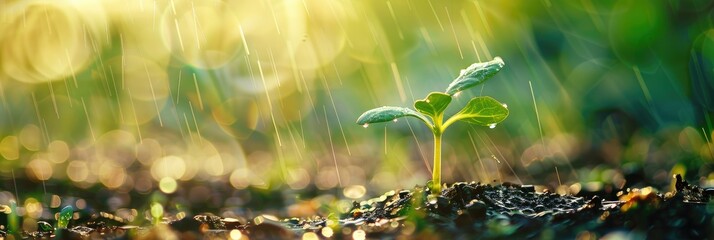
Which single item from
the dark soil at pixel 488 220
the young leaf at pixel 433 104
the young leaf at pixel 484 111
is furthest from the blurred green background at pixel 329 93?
the young leaf at pixel 433 104

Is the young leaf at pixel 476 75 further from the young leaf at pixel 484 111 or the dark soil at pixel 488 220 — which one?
the dark soil at pixel 488 220

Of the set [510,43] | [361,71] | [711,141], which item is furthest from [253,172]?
[711,141]

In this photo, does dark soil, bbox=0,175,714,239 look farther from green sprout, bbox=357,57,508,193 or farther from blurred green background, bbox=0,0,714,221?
blurred green background, bbox=0,0,714,221

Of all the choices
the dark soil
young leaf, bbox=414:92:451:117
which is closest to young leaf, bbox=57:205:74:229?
the dark soil

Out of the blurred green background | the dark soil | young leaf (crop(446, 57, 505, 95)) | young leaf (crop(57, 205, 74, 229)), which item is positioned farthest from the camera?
the blurred green background

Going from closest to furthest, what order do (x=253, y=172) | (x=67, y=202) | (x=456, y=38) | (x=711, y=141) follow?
(x=67, y=202) < (x=711, y=141) < (x=253, y=172) < (x=456, y=38)

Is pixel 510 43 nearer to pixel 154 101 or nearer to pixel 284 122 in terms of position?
pixel 284 122

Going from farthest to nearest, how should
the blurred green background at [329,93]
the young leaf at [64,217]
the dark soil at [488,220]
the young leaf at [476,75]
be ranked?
the blurred green background at [329,93] < the young leaf at [64,217] < the young leaf at [476,75] < the dark soil at [488,220]

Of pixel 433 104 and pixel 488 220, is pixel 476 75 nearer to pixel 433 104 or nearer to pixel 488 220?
pixel 433 104
